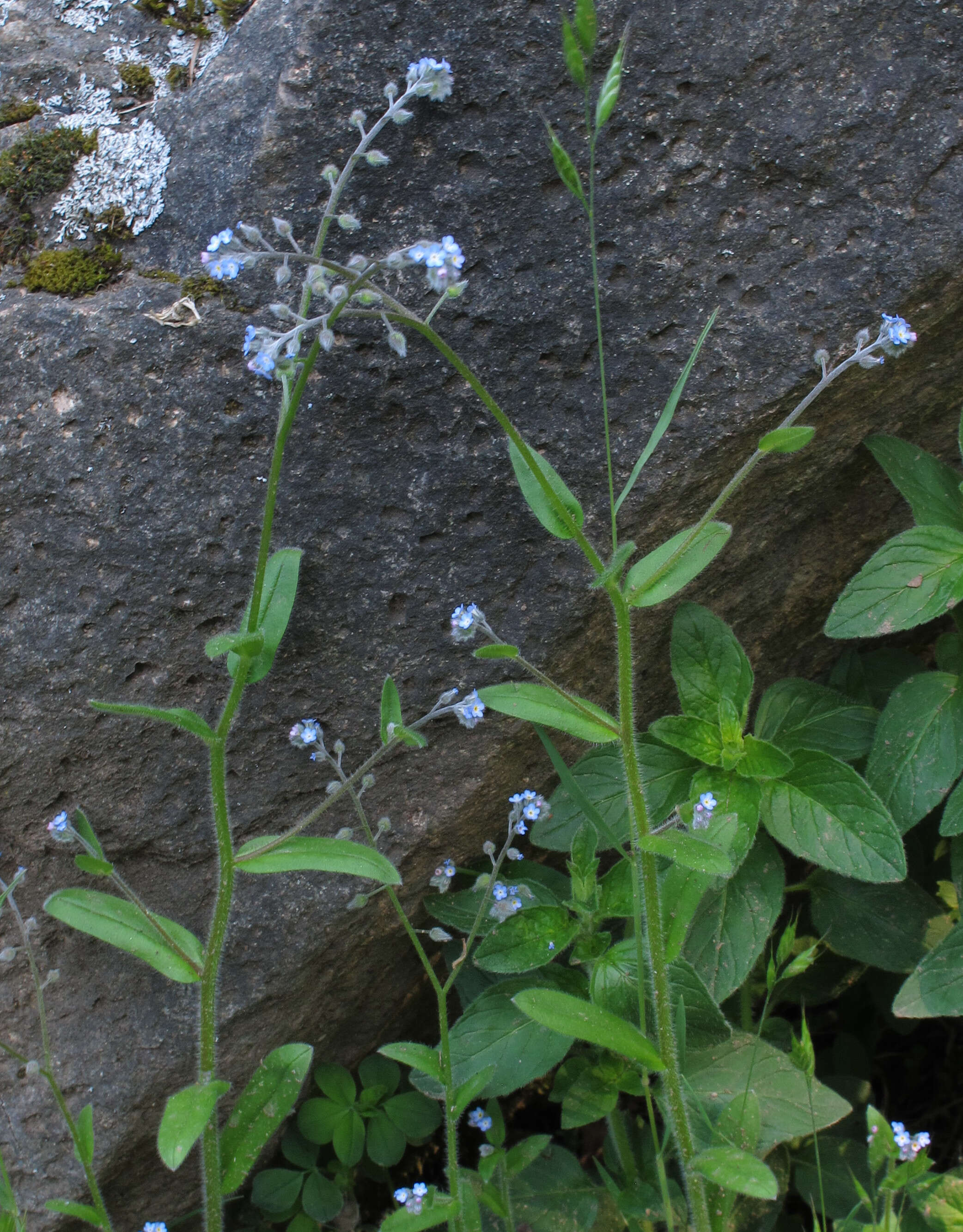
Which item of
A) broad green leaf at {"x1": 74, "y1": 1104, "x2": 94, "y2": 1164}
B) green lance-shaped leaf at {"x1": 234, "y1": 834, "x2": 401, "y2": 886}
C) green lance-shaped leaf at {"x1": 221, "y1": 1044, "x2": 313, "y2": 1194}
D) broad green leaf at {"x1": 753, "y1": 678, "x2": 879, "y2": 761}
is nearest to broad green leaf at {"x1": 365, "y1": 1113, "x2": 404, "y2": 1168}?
green lance-shaped leaf at {"x1": 221, "y1": 1044, "x2": 313, "y2": 1194}

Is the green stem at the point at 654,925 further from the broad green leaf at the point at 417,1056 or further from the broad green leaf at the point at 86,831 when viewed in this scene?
the broad green leaf at the point at 86,831

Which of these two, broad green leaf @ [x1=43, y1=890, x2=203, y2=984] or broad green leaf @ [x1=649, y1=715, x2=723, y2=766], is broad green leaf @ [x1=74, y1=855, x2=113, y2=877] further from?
broad green leaf @ [x1=649, y1=715, x2=723, y2=766]

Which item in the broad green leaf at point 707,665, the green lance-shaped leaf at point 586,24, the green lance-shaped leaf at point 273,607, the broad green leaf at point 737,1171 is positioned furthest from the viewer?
the broad green leaf at point 707,665

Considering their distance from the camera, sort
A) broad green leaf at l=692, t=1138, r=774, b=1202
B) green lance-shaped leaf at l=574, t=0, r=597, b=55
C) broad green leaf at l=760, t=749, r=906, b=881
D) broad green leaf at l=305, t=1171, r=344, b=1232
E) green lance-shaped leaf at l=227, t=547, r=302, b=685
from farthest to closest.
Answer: broad green leaf at l=305, t=1171, r=344, b=1232
broad green leaf at l=760, t=749, r=906, b=881
green lance-shaped leaf at l=227, t=547, r=302, b=685
broad green leaf at l=692, t=1138, r=774, b=1202
green lance-shaped leaf at l=574, t=0, r=597, b=55

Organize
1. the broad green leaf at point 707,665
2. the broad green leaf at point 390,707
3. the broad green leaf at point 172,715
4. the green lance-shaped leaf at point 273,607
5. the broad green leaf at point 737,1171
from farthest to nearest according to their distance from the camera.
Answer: the broad green leaf at point 707,665, the broad green leaf at point 390,707, the green lance-shaped leaf at point 273,607, the broad green leaf at point 737,1171, the broad green leaf at point 172,715

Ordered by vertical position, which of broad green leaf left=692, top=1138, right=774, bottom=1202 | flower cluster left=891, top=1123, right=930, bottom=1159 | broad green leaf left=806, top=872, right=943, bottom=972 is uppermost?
broad green leaf left=692, top=1138, right=774, bottom=1202

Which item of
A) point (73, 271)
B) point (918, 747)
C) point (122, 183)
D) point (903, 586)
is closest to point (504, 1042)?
point (918, 747)

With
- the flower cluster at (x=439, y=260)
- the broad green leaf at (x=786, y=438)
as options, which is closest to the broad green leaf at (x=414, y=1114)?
the broad green leaf at (x=786, y=438)
